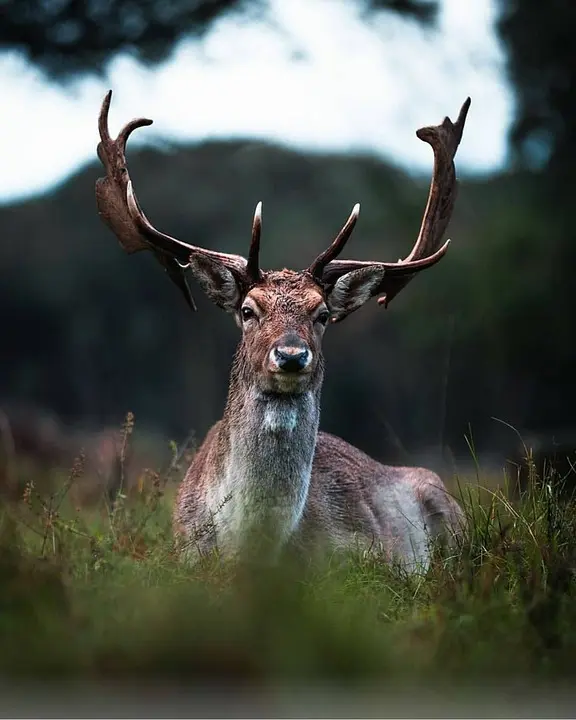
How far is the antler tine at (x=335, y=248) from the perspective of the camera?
6.85 metres

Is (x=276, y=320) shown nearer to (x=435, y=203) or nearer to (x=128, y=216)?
(x=128, y=216)

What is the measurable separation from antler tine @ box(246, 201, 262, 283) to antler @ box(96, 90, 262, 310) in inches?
8.4

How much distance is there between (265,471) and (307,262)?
18360 millimetres

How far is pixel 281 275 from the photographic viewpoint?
23.0ft

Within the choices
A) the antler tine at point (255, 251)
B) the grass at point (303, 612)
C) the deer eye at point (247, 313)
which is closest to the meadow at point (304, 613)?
the grass at point (303, 612)

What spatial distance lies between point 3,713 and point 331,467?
4.41 metres

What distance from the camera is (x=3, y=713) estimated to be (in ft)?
12.6

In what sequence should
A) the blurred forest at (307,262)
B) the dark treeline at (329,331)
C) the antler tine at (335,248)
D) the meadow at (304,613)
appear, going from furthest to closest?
the dark treeline at (329,331) → the blurred forest at (307,262) → the antler tine at (335,248) → the meadow at (304,613)

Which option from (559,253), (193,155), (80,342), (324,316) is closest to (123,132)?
(324,316)

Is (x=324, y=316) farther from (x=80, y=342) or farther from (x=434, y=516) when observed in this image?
(x=80, y=342)

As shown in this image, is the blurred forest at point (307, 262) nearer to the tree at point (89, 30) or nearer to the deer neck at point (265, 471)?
the tree at point (89, 30)

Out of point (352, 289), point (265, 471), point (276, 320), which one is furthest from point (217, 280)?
point (265, 471)

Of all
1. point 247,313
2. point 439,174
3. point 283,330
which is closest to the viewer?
point 283,330

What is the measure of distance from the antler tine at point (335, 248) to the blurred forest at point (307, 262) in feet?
25.3
